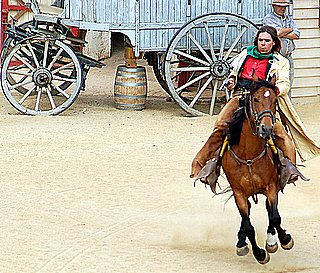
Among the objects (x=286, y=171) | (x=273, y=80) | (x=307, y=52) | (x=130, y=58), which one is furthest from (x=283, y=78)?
(x=307, y=52)

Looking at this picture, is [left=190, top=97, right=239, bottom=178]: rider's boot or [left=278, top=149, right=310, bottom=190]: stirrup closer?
[left=278, top=149, right=310, bottom=190]: stirrup

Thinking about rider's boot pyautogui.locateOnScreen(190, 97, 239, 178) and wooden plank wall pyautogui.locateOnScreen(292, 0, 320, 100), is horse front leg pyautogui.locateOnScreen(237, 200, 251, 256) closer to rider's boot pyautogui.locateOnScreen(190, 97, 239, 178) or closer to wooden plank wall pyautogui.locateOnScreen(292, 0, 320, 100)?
rider's boot pyautogui.locateOnScreen(190, 97, 239, 178)

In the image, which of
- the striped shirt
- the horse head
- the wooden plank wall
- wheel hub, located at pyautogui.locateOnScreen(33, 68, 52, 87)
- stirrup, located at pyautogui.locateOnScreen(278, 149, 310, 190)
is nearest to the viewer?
the horse head

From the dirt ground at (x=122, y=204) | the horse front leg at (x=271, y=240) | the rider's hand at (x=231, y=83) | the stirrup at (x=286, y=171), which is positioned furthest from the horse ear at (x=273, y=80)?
the dirt ground at (x=122, y=204)

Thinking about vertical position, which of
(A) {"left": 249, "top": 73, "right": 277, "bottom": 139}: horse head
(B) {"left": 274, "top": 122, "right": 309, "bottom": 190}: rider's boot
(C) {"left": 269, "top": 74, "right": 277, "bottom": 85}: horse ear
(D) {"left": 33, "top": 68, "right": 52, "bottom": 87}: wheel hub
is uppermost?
(C) {"left": 269, "top": 74, "right": 277, "bottom": 85}: horse ear

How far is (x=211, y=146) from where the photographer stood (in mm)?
6113

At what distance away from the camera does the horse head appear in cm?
537

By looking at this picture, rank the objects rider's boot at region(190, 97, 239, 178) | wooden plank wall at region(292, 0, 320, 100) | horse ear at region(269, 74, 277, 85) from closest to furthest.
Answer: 1. horse ear at region(269, 74, 277, 85)
2. rider's boot at region(190, 97, 239, 178)
3. wooden plank wall at region(292, 0, 320, 100)

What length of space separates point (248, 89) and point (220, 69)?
235 inches

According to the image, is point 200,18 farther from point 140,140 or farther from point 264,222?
point 264,222

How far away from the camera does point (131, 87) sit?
12180mm

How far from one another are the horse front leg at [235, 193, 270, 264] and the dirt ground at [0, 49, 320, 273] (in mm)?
98

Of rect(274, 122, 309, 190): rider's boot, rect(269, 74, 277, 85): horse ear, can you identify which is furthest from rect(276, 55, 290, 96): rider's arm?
rect(274, 122, 309, 190): rider's boot

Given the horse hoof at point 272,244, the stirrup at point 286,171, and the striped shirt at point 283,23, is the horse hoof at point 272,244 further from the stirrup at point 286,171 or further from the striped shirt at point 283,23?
the striped shirt at point 283,23
